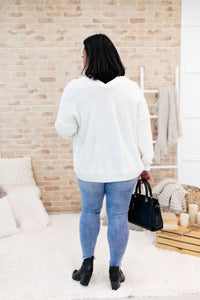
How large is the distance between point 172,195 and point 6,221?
144 centimetres

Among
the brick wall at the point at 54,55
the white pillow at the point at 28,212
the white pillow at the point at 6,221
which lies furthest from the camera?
the brick wall at the point at 54,55

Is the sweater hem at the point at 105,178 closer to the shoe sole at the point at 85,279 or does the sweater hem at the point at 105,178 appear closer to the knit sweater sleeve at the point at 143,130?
the knit sweater sleeve at the point at 143,130

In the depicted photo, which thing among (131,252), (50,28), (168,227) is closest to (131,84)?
(168,227)

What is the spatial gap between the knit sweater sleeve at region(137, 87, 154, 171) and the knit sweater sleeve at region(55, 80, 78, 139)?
34 centimetres

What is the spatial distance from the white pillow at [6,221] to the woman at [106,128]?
108cm

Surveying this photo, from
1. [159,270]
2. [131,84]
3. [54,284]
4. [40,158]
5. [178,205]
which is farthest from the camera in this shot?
[40,158]

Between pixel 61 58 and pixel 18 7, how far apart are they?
612 mm

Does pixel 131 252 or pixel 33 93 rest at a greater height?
pixel 33 93

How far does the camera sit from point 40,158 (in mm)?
2918

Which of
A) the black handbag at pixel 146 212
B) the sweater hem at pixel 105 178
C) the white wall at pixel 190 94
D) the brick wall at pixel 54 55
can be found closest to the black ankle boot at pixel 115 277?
the black handbag at pixel 146 212

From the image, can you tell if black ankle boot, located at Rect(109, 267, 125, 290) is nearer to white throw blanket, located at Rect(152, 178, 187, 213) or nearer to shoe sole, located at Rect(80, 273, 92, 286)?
shoe sole, located at Rect(80, 273, 92, 286)

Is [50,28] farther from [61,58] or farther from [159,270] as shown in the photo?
[159,270]

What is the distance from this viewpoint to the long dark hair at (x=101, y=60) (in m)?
1.40

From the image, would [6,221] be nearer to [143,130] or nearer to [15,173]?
[15,173]
